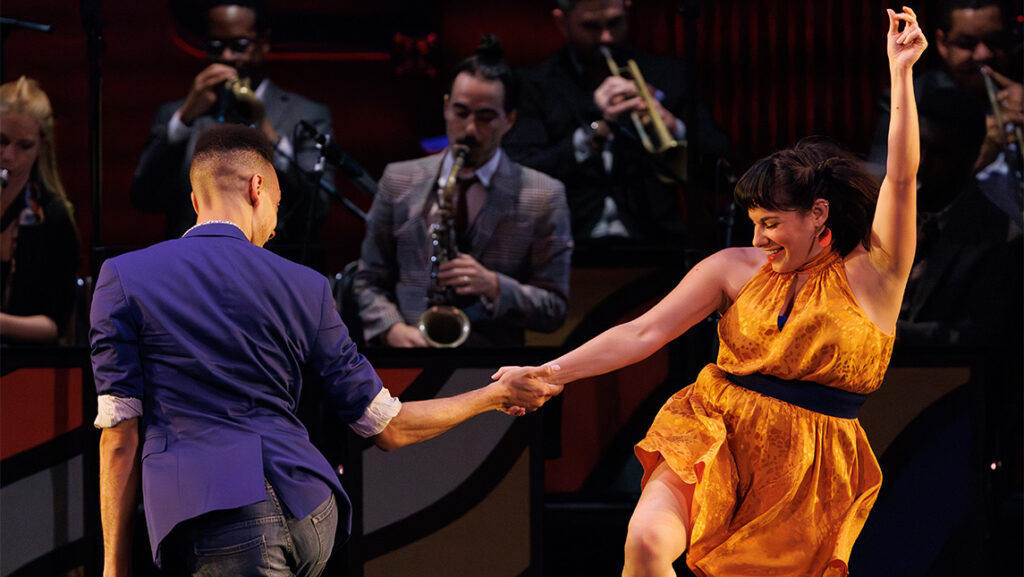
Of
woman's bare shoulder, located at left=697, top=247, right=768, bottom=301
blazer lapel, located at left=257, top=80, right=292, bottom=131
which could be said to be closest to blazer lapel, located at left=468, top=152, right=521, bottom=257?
blazer lapel, located at left=257, top=80, right=292, bottom=131

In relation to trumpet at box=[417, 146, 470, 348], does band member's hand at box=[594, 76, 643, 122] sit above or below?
above

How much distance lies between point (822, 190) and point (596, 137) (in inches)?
71.9

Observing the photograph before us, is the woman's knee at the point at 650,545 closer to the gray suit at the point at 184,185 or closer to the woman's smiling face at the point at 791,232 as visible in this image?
the woman's smiling face at the point at 791,232

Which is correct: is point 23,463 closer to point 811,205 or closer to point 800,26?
point 811,205

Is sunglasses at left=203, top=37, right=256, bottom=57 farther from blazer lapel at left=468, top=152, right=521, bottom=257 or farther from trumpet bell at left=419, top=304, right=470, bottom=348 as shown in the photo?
trumpet bell at left=419, top=304, right=470, bottom=348

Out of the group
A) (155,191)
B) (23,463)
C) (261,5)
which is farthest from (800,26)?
(23,463)

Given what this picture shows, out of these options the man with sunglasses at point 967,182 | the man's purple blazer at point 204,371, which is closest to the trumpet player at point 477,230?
the man with sunglasses at point 967,182

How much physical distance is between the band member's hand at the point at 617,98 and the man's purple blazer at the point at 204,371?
106 inches

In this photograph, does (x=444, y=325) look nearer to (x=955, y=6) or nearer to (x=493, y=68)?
(x=493, y=68)

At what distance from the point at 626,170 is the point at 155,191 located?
6.56ft

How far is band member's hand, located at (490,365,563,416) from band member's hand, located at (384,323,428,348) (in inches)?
39.9

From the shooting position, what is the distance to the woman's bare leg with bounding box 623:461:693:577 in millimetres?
2613

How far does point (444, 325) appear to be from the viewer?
4.20 metres

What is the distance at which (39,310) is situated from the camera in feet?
14.5
